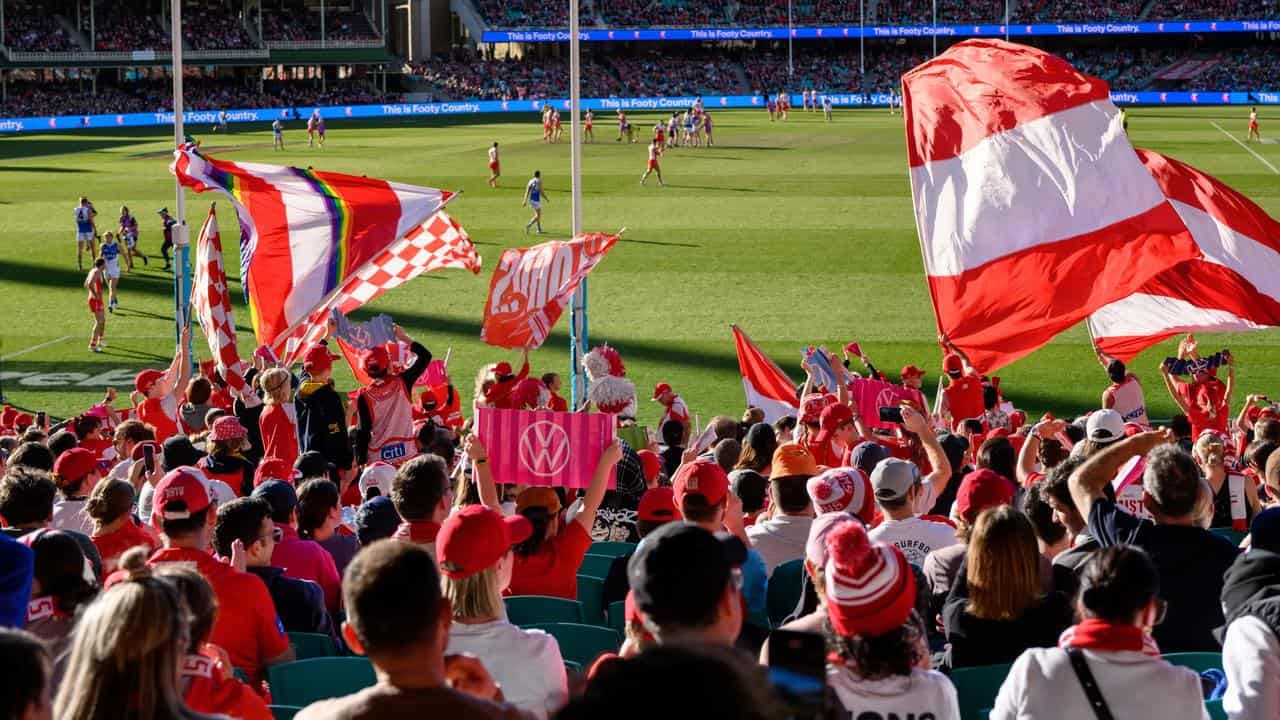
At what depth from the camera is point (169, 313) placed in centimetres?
2491

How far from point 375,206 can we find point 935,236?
5.87 meters

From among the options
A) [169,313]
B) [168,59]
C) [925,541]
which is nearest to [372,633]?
[925,541]

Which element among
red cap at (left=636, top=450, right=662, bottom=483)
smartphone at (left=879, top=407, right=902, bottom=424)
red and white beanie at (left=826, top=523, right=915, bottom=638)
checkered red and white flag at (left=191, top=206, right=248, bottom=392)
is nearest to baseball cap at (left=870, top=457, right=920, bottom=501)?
red and white beanie at (left=826, top=523, right=915, bottom=638)

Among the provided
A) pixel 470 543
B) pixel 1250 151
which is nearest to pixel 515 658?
pixel 470 543

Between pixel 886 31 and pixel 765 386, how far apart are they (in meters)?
76.8

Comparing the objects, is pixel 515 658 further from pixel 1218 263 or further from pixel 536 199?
pixel 536 199

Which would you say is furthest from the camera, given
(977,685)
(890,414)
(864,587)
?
(890,414)

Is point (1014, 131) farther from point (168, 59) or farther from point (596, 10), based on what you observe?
point (596, 10)

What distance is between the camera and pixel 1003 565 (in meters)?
5.05

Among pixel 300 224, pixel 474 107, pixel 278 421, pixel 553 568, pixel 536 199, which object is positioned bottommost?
pixel 553 568

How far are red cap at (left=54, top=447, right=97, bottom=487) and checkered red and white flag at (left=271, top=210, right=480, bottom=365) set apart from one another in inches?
193

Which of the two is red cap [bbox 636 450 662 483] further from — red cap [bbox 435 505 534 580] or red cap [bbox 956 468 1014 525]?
red cap [bbox 435 505 534 580]

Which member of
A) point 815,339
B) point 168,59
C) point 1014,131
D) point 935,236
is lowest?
point 815,339

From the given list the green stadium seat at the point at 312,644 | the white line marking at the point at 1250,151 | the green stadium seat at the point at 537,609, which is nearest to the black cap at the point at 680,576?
the green stadium seat at the point at 312,644
